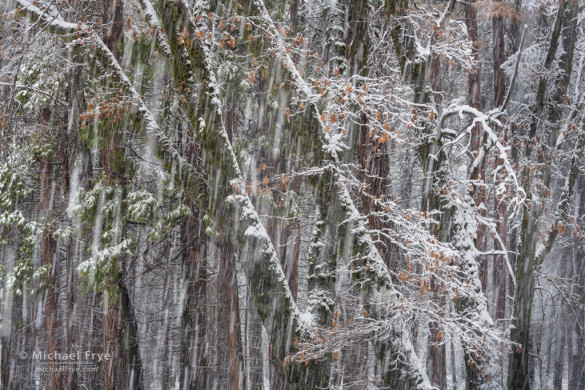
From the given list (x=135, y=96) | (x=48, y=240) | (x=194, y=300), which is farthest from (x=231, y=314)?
(x=135, y=96)

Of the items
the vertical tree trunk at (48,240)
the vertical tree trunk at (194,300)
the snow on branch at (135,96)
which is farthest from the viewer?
the vertical tree trunk at (48,240)

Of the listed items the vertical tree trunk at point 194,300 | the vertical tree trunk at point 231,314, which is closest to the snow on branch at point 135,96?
the vertical tree trunk at point 194,300

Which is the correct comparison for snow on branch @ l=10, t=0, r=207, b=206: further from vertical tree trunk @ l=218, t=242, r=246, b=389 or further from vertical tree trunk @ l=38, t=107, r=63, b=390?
vertical tree trunk @ l=38, t=107, r=63, b=390

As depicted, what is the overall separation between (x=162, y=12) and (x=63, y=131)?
243 inches

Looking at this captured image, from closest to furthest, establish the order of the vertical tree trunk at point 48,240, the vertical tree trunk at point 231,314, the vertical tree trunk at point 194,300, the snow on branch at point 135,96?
the snow on branch at point 135,96
the vertical tree trunk at point 231,314
the vertical tree trunk at point 194,300
the vertical tree trunk at point 48,240

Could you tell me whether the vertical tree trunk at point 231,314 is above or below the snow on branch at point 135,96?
below

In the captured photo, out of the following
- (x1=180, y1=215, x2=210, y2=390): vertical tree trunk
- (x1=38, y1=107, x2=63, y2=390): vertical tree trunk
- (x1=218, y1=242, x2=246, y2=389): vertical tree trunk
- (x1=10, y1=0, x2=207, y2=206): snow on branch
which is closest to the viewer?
(x1=10, y1=0, x2=207, y2=206): snow on branch

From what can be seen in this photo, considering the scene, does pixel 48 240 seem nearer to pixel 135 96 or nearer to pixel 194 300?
pixel 194 300

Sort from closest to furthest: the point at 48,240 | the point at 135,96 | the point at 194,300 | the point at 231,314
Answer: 1. the point at 135,96
2. the point at 231,314
3. the point at 48,240
4. the point at 194,300

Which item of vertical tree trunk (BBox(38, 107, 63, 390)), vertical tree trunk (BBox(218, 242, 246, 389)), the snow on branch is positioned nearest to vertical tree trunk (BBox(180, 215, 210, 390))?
vertical tree trunk (BBox(218, 242, 246, 389))

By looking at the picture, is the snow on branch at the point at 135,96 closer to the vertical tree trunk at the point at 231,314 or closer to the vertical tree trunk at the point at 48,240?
the vertical tree trunk at the point at 231,314

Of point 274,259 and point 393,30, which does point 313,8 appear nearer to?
point 393,30

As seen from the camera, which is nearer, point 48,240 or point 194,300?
point 48,240

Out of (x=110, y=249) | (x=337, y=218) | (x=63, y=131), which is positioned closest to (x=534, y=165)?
(x=337, y=218)
